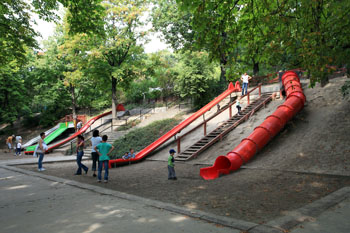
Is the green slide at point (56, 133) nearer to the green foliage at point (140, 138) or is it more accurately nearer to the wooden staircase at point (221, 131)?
the green foliage at point (140, 138)

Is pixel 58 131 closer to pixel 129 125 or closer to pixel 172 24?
pixel 129 125

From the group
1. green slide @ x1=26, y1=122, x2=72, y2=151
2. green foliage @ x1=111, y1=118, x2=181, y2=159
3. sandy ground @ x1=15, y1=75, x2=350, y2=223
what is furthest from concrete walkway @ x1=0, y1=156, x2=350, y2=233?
green slide @ x1=26, y1=122, x2=72, y2=151

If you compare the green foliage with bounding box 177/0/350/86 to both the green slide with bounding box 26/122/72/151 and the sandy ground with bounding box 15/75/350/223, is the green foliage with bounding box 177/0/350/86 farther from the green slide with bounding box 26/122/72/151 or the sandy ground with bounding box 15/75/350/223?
the green slide with bounding box 26/122/72/151

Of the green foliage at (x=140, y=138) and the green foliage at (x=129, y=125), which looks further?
the green foliage at (x=129, y=125)

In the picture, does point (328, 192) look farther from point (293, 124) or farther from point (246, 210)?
point (293, 124)

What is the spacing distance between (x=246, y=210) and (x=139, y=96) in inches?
1291

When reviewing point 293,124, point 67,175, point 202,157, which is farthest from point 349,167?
point 67,175

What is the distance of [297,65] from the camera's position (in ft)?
23.9

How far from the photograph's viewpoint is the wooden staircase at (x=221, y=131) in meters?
13.0

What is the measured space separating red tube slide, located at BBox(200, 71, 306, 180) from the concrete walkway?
385 centimetres

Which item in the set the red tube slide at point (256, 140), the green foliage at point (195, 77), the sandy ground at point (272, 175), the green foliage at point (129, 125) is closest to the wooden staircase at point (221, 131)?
the sandy ground at point (272, 175)

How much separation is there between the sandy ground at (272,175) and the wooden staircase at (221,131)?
1.29 ft

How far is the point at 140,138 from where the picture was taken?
1705cm

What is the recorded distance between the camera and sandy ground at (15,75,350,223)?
19.1 ft
